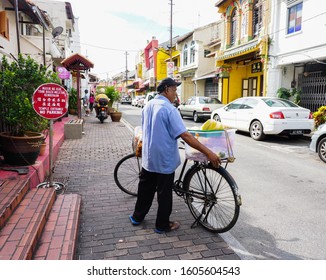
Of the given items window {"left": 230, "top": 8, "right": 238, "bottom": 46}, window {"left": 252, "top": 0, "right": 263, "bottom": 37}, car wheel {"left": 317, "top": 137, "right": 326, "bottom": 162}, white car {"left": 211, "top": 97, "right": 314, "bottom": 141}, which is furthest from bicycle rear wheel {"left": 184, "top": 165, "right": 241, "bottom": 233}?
window {"left": 230, "top": 8, "right": 238, "bottom": 46}

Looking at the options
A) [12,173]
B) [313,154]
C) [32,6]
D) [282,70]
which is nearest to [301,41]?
[282,70]

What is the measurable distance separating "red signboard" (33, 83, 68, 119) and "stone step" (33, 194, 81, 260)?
1272 millimetres

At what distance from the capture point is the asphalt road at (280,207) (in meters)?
3.20

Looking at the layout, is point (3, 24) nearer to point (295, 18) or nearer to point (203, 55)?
point (295, 18)

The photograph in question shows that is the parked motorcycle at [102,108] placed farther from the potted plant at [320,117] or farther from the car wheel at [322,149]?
the car wheel at [322,149]

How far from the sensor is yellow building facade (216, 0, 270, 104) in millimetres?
15820

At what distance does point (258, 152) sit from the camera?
27.0 feet

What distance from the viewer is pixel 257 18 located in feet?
55.8

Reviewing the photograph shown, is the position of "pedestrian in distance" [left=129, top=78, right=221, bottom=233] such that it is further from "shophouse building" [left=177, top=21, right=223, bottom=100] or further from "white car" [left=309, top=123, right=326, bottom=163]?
"shophouse building" [left=177, top=21, right=223, bottom=100]

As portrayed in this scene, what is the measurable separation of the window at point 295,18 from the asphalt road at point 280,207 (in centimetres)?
836

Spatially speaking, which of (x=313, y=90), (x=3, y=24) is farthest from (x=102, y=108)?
(x=313, y=90)

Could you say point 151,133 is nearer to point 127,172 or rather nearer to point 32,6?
point 127,172

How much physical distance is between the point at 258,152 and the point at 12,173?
20.0ft

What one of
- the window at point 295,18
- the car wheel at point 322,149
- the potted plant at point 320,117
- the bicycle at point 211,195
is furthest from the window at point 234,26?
the bicycle at point 211,195
